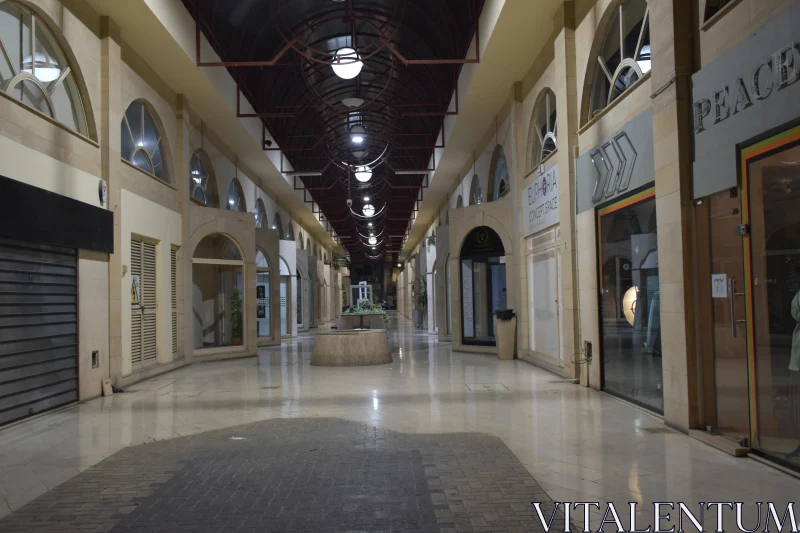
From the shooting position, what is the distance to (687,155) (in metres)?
5.21

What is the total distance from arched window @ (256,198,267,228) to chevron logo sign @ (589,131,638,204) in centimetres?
1350

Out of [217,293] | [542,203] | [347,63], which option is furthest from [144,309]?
[542,203]

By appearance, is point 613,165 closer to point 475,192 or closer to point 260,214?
point 475,192

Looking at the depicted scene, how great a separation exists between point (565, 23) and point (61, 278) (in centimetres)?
729

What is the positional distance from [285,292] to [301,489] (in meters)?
16.4

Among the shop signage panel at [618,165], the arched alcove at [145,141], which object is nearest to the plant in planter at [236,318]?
the arched alcove at [145,141]

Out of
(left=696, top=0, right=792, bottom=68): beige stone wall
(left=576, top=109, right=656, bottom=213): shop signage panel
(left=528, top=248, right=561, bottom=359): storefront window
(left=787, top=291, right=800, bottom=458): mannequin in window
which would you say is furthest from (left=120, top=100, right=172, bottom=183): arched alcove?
(left=787, top=291, right=800, bottom=458): mannequin in window

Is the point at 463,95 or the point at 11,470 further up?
the point at 463,95

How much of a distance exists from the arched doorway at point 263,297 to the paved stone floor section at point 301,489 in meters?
11.7

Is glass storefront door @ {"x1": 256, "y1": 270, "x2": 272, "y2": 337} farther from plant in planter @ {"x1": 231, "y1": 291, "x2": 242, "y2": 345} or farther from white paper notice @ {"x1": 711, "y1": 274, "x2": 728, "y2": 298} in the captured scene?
white paper notice @ {"x1": 711, "y1": 274, "x2": 728, "y2": 298}

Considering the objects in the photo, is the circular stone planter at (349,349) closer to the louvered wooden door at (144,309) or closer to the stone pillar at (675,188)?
the louvered wooden door at (144,309)

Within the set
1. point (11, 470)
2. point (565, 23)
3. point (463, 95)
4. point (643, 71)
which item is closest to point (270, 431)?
point (11, 470)

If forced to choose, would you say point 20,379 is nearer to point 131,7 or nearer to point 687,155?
point 131,7

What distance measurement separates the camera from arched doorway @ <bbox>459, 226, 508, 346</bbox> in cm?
1348
